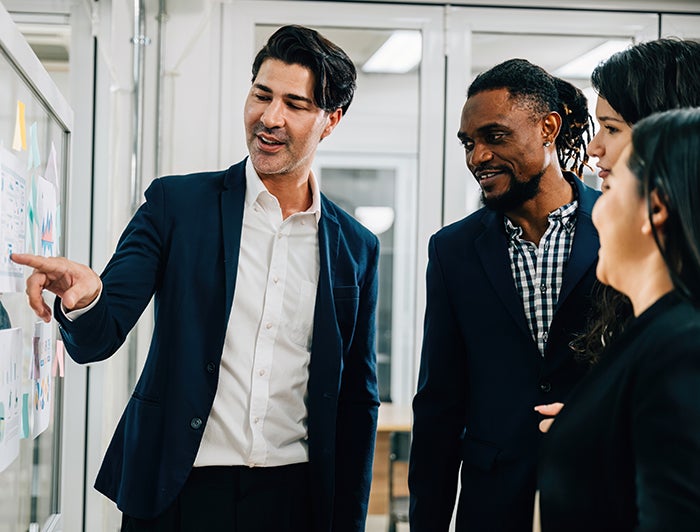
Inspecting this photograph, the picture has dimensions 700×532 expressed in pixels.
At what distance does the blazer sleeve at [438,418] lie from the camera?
68.2 inches

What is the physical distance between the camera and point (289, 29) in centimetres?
182

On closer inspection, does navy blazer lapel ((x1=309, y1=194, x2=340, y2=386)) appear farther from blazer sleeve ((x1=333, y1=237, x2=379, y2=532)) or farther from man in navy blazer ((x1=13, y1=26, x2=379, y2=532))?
blazer sleeve ((x1=333, y1=237, x2=379, y2=532))

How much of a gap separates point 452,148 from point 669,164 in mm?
2196

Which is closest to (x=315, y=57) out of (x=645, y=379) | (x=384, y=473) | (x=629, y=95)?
(x=629, y=95)

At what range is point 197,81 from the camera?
2994mm

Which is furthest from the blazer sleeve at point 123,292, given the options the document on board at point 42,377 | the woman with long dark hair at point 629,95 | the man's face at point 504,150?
the woman with long dark hair at point 629,95

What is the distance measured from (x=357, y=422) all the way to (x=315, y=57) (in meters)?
0.79

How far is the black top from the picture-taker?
2.72 ft

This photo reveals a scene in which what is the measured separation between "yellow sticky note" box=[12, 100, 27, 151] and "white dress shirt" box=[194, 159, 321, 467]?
1.67ft

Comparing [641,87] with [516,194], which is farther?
[516,194]

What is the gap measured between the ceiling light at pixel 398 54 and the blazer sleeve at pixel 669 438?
2412 millimetres

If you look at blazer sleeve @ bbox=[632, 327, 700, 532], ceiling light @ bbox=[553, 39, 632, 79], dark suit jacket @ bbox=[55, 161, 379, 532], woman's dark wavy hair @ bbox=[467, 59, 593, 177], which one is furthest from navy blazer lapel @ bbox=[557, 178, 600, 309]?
ceiling light @ bbox=[553, 39, 632, 79]

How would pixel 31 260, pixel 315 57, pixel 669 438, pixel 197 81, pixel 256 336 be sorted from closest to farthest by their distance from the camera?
pixel 669 438 < pixel 31 260 < pixel 256 336 < pixel 315 57 < pixel 197 81

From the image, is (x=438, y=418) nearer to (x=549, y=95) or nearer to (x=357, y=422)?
(x=357, y=422)
